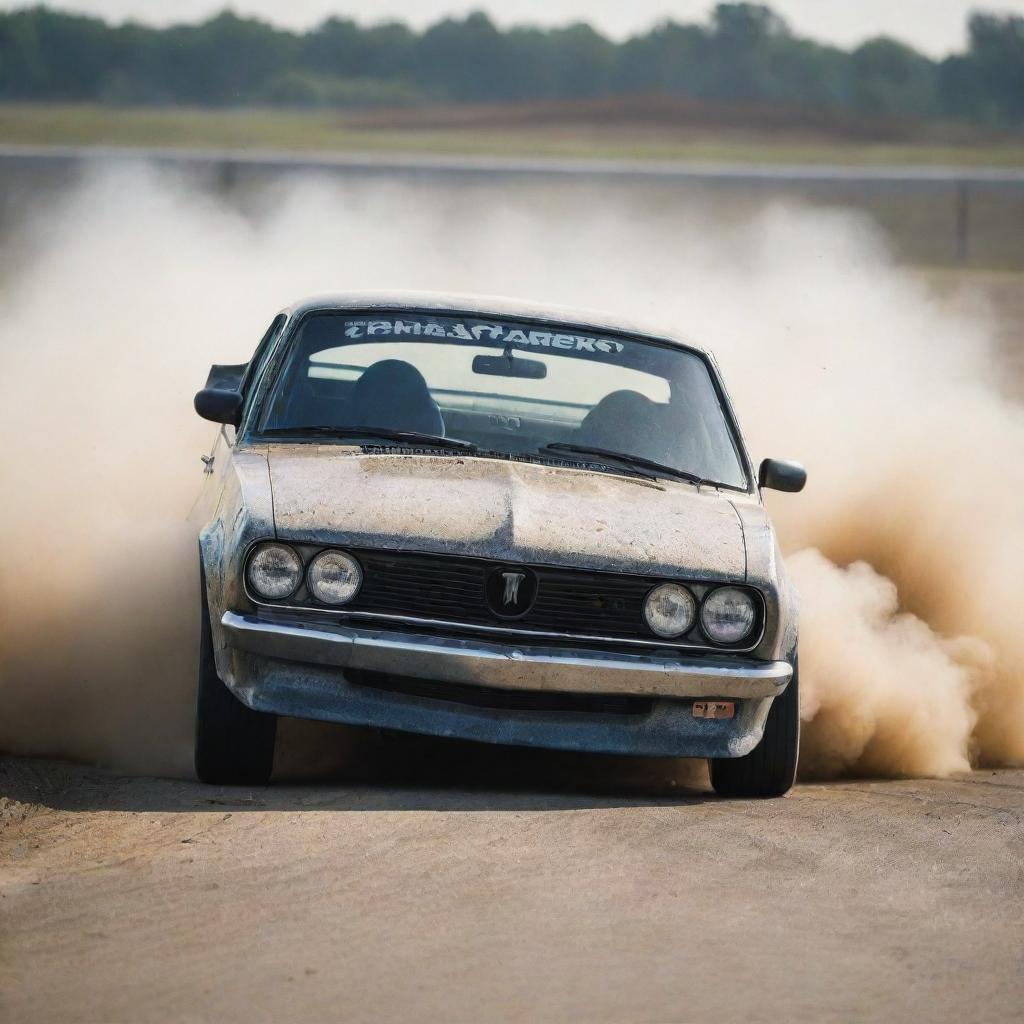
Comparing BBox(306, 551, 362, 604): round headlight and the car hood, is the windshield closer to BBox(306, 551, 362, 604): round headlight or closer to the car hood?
the car hood

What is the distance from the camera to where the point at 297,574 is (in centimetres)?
548

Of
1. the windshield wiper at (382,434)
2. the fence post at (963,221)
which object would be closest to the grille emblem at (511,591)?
the windshield wiper at (382,434)

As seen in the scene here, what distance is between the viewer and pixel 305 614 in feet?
18.0

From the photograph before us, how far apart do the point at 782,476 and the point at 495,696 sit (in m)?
1.68

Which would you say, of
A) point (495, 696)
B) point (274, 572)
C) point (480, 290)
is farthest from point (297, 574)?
point (480, 290)

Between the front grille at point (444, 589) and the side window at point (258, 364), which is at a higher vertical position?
the side window at point (258, 364)

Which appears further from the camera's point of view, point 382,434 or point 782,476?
point 782,476

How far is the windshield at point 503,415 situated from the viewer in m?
6.53

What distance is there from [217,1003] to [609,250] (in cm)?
2078

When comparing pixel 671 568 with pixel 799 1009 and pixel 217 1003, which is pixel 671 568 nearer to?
pixel 799 1009

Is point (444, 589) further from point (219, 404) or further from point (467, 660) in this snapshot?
point (219, 404)

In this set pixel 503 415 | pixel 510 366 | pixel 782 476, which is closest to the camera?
pixel 782 476

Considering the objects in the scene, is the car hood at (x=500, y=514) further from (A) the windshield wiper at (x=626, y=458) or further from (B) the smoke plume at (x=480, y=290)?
(B) the smoke plume at (x=480, y=290)

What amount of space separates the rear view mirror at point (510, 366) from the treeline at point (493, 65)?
163 ft
